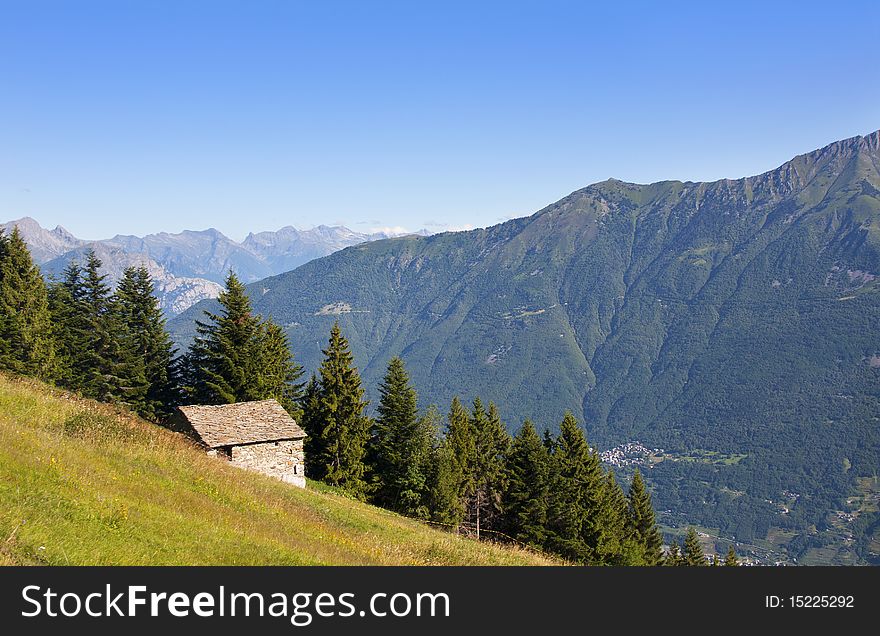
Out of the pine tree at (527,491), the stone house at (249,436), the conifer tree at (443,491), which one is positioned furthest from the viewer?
the pine tree at (527,491)

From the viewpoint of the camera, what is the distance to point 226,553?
11.5 metres

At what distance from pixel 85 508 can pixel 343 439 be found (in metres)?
31.7

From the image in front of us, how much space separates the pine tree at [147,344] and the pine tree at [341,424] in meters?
14.3

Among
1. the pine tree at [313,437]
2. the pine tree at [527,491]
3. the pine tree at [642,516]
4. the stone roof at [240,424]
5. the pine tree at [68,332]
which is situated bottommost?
the pine tree at [642,516]

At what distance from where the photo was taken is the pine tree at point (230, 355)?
4525 cm

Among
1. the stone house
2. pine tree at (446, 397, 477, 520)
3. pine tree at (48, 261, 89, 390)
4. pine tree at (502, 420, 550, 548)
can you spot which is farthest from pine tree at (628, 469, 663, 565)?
pine tree at (48, 261, 89, 390)

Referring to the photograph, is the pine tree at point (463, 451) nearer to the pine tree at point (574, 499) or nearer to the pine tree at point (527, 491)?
the pine tree at point (527, 491)

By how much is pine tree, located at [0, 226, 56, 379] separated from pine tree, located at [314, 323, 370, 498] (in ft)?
65.1

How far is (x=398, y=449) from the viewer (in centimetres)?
4575

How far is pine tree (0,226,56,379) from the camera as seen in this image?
41500 millimetres

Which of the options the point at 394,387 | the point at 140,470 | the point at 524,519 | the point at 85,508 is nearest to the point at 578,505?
the point at 524,519

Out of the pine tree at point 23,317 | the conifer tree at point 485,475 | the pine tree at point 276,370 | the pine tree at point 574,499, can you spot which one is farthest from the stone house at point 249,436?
the pine tree at point 574,499

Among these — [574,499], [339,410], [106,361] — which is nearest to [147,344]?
[106,361]
